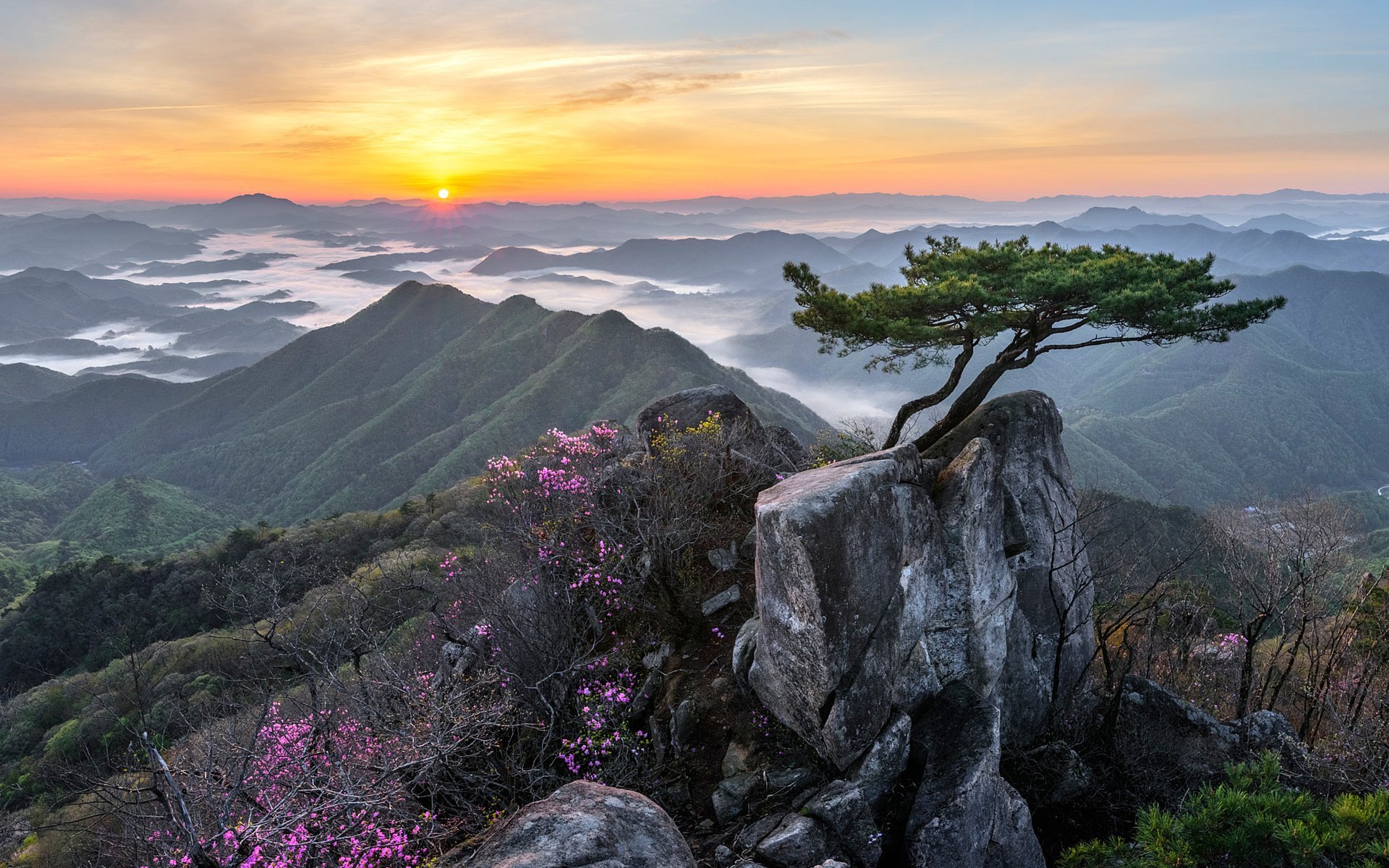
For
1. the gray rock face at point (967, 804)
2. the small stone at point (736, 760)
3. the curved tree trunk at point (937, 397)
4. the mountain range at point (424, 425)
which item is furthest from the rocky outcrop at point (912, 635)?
the mountain range at point (424, 425)

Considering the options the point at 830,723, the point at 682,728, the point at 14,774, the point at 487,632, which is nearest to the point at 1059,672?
the point at 830,723

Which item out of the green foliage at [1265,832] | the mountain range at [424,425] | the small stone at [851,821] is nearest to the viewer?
the green foliage at [1265,832]

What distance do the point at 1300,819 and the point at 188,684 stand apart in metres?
57.8

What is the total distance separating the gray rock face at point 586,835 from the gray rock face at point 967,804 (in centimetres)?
482

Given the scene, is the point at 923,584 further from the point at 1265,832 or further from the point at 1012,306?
the point at 1012,306

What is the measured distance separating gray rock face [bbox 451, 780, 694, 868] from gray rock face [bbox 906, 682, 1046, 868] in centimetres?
482

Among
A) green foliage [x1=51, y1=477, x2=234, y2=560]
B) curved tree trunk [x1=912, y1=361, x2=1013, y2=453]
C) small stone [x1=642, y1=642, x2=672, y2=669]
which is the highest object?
curved tree trunk [x1=912, y1=361, x2=1013, y2=453]

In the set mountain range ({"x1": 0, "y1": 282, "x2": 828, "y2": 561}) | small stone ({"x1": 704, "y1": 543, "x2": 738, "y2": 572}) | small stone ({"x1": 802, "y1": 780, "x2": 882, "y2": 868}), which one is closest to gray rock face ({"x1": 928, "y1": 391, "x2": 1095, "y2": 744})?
small stone ({"x1": 704, "y1": 543, "x2": 738, "y2": 572})

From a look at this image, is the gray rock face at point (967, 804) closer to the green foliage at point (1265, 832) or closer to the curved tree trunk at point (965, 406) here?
the green foliage at point (1265, 832)

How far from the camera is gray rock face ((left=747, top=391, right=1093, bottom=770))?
1153 cm

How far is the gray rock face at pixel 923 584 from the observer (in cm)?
1153

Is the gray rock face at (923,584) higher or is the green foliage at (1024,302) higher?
the green foliage at (1024,302)

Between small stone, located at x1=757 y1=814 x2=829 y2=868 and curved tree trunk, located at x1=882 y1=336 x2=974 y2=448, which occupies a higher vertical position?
curved tree trunk, located at x1=882 y1=336 x2=974 y2=448

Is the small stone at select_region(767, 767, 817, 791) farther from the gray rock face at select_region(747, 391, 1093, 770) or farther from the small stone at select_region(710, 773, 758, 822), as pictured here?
the gray rock face at select_region(747, 391, 1093, 770)
